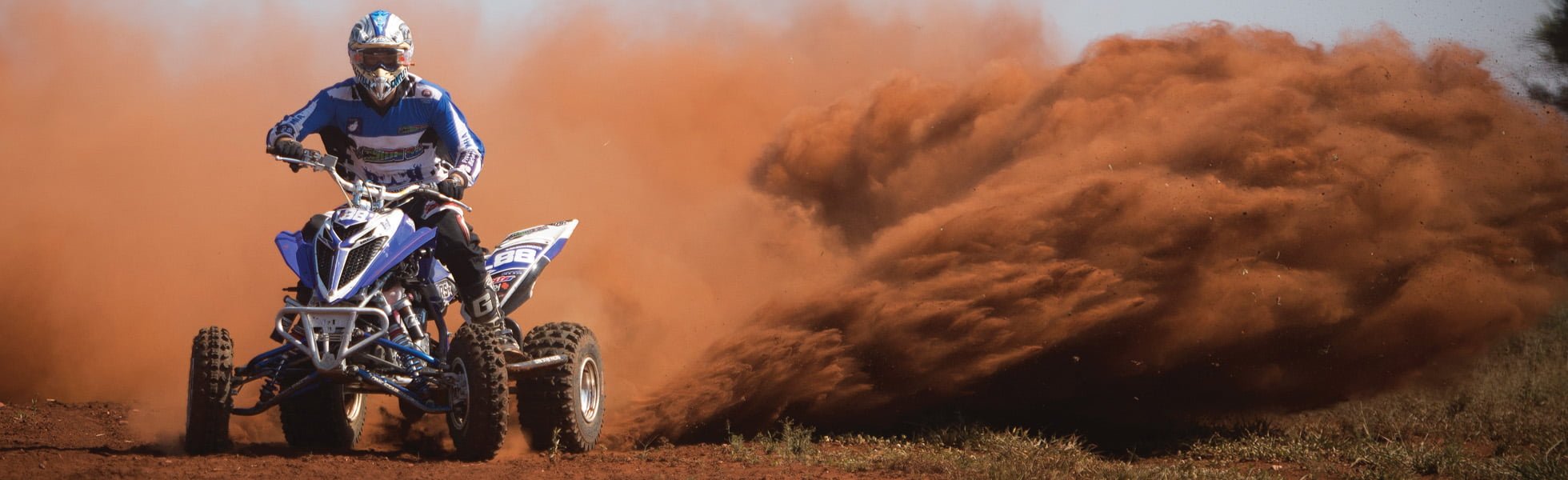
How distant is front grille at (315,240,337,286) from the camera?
251 inches

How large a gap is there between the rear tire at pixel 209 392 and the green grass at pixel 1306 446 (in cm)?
266

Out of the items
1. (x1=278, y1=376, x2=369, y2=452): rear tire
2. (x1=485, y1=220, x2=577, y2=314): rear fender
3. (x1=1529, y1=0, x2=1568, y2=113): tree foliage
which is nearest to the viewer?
(x1=278, y1=376, x2=369, y2=452): rear tire

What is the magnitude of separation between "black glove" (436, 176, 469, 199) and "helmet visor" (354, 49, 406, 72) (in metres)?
0.67

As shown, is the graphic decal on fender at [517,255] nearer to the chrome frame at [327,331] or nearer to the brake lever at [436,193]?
the brake lever at [436,193]

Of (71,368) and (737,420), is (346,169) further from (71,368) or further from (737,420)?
(71,368)

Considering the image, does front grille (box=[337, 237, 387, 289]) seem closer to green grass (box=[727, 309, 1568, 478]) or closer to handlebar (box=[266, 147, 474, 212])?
handlebar (box=[266, 147, 474, 212])

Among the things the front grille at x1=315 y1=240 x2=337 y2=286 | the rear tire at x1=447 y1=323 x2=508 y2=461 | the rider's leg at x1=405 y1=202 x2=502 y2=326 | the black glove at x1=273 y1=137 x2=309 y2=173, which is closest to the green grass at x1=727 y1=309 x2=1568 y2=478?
the rear tire at x1=447 y1=323 x2=508 y2=461

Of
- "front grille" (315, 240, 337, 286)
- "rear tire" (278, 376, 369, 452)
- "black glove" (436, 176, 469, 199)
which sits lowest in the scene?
"rear tire" (278, 376, 369, 452)

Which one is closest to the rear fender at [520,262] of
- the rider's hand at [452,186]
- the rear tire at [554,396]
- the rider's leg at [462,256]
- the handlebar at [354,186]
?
the rider's leg at [462,256]

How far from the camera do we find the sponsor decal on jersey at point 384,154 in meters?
7.37

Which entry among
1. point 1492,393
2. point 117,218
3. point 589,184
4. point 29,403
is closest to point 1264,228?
point 1492,393

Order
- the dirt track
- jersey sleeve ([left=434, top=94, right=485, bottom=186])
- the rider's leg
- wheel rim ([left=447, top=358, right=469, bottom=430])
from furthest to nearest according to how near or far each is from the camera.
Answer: jersey sleeve ([left=434, top=94, right=485, bottom=186]), the rider's leg, wheel rim ([left=447, top=358, right=469, bottom=430]), the dirt track

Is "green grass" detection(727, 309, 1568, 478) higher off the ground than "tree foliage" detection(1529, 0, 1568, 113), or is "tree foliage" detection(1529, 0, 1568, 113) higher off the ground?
"tree foliage" detection(1529, 0, 1568, 113)

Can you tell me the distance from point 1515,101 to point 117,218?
38.4 ft
